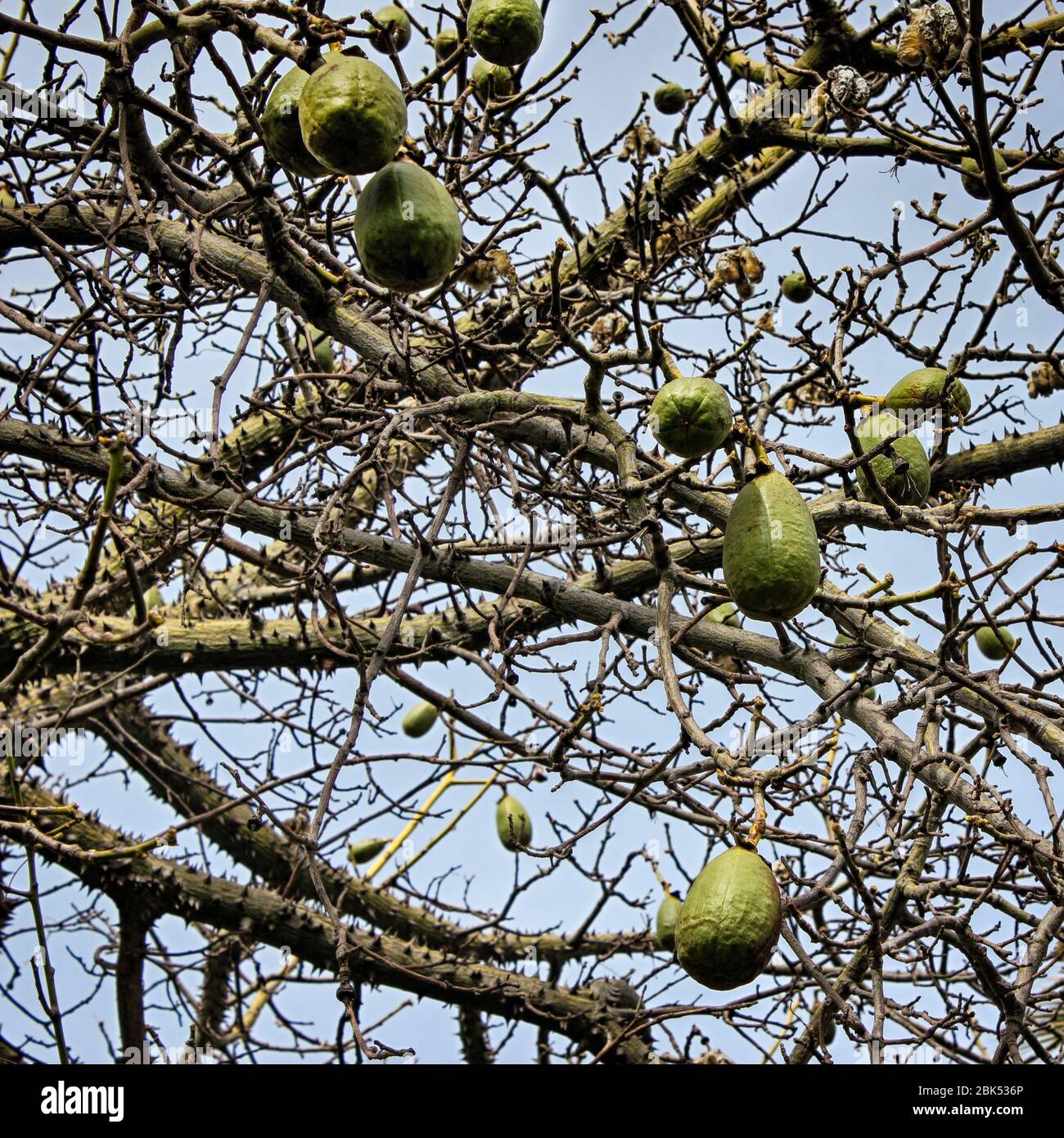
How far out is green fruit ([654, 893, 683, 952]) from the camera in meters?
4.34

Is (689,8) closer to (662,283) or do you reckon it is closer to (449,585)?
(662,283)

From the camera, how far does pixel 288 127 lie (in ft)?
7.38

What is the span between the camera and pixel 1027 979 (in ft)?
8.00

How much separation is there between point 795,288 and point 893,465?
2175 mm

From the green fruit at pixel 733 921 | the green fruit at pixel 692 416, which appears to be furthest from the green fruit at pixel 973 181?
the green fruit at pixel 733 921

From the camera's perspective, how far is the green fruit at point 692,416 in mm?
2457

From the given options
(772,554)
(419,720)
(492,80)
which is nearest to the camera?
(772,554)

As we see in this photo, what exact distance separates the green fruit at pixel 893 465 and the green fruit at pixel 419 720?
112 inches

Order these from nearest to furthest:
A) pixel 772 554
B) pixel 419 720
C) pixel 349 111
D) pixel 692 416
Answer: pixel 349 111
pixel 772 554
pixel 692 416
pixel 419 720

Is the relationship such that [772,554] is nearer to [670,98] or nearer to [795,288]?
[795,288]

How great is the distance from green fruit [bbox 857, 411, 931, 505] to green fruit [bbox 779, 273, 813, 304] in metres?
1.76

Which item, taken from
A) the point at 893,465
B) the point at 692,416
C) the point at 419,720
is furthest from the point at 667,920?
the point at 692,416

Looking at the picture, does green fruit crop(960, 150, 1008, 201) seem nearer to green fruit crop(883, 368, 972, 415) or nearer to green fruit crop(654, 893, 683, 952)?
green fruit crop(883, 368, 972, 415)

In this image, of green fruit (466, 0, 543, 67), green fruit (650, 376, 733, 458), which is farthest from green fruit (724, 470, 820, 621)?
green fruit (466, 0, 543, 67)
